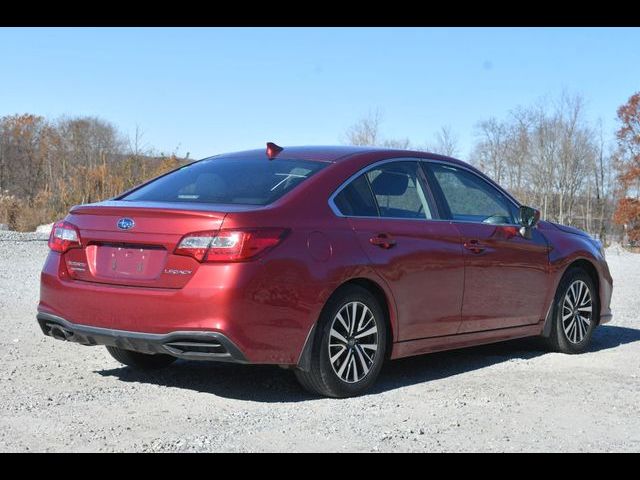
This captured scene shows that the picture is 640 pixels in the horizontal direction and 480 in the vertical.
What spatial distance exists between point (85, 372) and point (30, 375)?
0.37 m

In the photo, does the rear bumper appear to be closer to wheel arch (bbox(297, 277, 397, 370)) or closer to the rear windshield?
wheel arch (bbox(297, 277, 397, 370))

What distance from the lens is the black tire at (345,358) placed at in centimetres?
528

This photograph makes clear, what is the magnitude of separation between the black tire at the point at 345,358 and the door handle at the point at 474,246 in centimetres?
104

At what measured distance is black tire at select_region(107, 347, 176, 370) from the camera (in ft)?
20.5

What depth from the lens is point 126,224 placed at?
5.21 m

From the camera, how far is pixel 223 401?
5.35 metres

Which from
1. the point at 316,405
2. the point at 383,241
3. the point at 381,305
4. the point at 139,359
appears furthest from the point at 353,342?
the point at 139,359

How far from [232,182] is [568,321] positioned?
3.41m

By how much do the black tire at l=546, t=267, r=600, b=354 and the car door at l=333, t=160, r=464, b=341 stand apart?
146 cm

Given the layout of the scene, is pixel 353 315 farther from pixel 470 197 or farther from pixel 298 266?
→ pixel 470 197

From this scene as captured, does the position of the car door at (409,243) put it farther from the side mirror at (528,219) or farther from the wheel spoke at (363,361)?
the side mirror at (528,219)

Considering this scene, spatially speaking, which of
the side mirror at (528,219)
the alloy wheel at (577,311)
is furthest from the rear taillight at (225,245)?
the alloy wheel at (577,311)

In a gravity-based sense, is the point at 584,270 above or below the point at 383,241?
below
